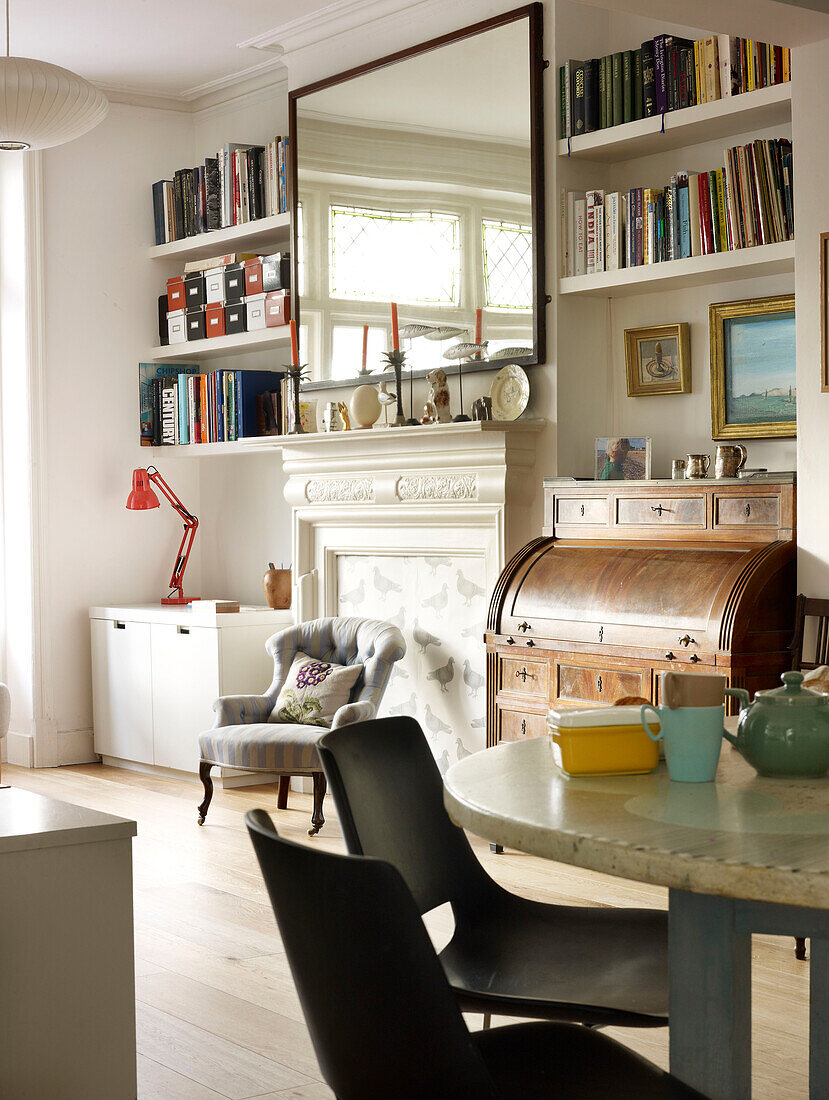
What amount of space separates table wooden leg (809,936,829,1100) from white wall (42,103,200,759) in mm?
5018

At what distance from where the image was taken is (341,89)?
5395 millimetres

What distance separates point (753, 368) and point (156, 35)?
10.2 ft

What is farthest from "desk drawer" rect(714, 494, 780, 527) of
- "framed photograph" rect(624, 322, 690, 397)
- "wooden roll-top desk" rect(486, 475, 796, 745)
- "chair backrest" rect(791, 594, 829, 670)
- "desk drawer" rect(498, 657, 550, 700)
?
"desk drawer" rect(498, 657, 550, 700)

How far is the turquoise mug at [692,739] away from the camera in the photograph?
1.54 meters

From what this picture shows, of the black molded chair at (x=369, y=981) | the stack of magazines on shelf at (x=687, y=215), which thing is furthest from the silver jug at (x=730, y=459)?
the black molded chair at (x=369, y=981)

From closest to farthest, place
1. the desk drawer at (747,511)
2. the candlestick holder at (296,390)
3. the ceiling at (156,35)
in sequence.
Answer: the desk drawer at (747,511)
the ceiling at (156,35)
the candlestick holder at (296,390)

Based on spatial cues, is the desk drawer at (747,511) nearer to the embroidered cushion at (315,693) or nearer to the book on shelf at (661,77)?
the book on shelf at (661,77)

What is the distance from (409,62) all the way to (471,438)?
1.57m

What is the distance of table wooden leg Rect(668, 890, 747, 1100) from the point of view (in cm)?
142

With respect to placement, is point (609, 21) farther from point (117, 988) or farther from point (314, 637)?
point (117, 988)

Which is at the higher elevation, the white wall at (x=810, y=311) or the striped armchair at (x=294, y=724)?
the white wall at (x=810, y=311)

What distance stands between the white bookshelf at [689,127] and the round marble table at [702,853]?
2893mm

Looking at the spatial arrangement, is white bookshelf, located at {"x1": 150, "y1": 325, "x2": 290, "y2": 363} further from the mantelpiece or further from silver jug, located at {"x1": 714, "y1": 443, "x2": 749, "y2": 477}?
silver jug, located at {"x1": 714, "y1": 443, "x2": 749, "y2": 477}

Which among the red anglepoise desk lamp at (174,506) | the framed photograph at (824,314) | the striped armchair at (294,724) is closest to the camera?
the framed photograph at (824,314)
